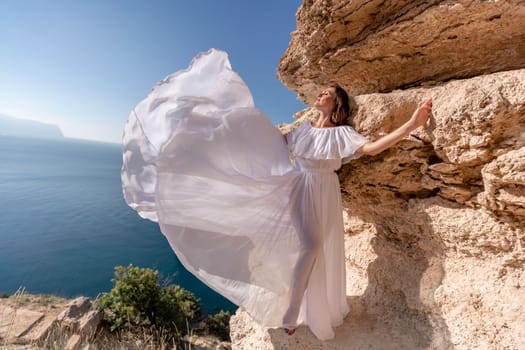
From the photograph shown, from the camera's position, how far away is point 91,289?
27.8m

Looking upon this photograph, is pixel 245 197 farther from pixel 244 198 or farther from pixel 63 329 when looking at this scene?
pixel 63 329

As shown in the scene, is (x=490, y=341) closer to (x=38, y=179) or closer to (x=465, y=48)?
(x=465, y=48)

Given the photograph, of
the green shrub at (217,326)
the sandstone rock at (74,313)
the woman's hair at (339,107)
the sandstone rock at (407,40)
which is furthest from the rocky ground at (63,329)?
the sandstone rock at (407,40)

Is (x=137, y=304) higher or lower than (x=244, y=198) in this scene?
lower

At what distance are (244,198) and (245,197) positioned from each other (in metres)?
0.01

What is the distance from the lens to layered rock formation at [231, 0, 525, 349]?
1892mm

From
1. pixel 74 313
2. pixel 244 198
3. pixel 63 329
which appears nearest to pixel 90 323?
pixel 74 313

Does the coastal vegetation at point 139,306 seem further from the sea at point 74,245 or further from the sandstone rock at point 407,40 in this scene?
the sandstone rock at point 407,40

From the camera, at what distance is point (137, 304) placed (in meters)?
9.88

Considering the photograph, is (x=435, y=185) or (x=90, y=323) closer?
(x=435, y=185)

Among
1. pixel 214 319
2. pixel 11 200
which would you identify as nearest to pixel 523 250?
pixel 214 319

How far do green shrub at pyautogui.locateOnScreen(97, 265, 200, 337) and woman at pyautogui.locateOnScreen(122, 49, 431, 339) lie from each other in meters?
9.01

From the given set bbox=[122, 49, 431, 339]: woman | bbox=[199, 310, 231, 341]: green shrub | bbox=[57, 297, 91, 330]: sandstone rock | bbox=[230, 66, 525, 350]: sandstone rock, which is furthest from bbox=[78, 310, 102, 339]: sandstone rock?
bbox=[122, 49, 431, 339]: woman

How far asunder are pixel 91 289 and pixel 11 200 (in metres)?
45.6
